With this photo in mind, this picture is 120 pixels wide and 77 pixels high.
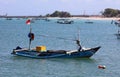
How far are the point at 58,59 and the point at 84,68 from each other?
5371mm

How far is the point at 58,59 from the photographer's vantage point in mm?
43688

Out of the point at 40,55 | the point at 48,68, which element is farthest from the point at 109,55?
the point at 48,68

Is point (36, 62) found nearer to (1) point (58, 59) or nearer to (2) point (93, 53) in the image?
(1) point (58, 59)

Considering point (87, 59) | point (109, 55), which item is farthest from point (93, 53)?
point (109, 55)

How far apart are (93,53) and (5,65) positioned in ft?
30.4

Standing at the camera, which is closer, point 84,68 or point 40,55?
point 84,68

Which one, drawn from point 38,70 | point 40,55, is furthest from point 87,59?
point 38,70

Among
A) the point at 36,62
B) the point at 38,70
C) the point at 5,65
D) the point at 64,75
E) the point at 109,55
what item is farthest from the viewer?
the point at 109,55

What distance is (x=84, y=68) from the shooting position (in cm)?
3881

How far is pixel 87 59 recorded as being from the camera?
44.2m

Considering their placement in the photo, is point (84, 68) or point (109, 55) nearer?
point (84, 68)

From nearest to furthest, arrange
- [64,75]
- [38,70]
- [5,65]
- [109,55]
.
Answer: [64,75], [38,70], [5,65], [109,55]

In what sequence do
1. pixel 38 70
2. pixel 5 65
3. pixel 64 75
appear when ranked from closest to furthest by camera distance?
pixel 64 75 → pixel 38 70 → pixel 5 65

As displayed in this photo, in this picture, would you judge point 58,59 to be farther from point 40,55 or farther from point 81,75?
point 81,75
